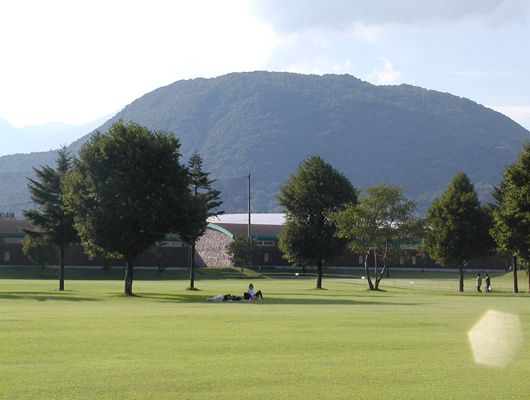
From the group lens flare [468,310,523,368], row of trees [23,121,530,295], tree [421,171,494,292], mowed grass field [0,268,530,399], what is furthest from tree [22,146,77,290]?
lens flare [468,310,523,368]

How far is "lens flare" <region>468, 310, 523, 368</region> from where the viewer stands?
12078 mm

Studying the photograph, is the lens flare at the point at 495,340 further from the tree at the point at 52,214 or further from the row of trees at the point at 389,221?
the tree at the point at 52,214

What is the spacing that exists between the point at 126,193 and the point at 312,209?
907 inches

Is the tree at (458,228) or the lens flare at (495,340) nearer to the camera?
the lens flare at (495,340)

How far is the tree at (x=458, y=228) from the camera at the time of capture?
53.8m

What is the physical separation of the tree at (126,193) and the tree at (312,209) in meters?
19.2

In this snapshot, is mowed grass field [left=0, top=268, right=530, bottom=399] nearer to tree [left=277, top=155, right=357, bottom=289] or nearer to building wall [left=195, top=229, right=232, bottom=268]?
tree [left=277, top=155, right=357, bottom=289]

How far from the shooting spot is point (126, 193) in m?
37.8

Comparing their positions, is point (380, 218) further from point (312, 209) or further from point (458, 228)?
point (458, 228)

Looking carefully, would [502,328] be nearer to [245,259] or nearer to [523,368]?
[523,368]

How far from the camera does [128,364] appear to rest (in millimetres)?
10961

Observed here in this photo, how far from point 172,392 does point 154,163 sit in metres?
31.0

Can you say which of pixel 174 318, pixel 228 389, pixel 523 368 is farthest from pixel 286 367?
pixel 174 318

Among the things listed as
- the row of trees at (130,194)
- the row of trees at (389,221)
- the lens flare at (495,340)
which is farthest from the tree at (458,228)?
the lens flare at (495,340)
